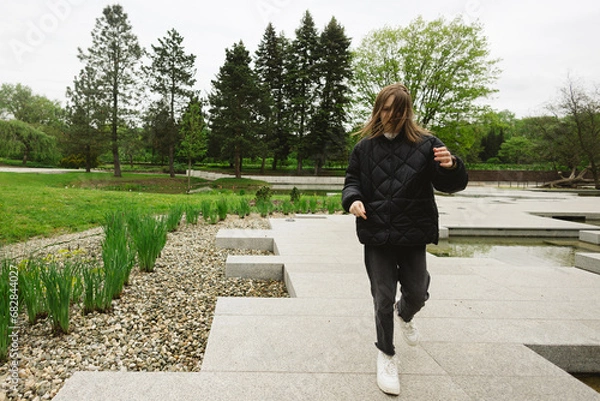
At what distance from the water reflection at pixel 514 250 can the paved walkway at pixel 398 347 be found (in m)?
1.50

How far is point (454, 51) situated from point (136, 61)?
2236 cm

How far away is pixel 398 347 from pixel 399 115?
1.45 m

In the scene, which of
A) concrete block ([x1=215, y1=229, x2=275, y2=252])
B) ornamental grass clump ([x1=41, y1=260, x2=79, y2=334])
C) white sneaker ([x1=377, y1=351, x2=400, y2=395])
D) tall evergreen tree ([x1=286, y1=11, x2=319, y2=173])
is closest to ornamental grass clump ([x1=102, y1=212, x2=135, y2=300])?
ornamental grass clump ([x1=41, y1=260, x2=79, y2=334])

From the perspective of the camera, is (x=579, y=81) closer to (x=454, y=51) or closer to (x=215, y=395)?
(x=454, y=51)

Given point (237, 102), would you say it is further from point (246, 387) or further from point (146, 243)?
point (246, 387)

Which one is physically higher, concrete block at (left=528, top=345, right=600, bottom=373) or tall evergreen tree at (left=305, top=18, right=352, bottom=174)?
tall evergreen tree at (left=305, top=18, right=352, bottom=174)

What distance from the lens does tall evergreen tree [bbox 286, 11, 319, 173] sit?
32.7m

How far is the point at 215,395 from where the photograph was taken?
1.64m

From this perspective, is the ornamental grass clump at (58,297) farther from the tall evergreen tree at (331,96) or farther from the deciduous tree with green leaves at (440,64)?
the tall evergreen tree at (331,96)

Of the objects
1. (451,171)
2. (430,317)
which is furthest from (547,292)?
(451,171)

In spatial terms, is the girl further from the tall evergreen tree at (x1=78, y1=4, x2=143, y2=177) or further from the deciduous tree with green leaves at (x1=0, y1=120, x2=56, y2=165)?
the deciduous tree with green leaves at (x1=0, y1=120, x2=56, y2=165)

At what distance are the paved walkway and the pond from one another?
153 centimetres

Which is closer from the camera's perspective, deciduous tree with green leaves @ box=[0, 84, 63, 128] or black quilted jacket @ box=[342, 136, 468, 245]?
black quilted jacket @ box=[342, 136, 468, 245]

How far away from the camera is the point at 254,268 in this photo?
3998 millimetres
